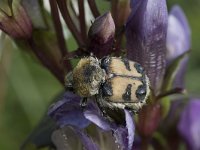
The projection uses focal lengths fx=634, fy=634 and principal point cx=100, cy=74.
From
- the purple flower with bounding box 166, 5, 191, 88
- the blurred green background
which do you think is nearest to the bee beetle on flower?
the purple flower with bounding box 166, 5, 191, 88

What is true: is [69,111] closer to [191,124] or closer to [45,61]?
[45,61]

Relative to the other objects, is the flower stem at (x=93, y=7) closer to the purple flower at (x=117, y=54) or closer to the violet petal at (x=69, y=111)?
the purple flower at (x=117, y=54)

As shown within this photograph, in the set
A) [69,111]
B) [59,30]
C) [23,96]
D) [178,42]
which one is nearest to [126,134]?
[69,111]

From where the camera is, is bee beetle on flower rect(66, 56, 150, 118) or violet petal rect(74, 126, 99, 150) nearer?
bee beetle on flower rect(66, 56, 150, 118)

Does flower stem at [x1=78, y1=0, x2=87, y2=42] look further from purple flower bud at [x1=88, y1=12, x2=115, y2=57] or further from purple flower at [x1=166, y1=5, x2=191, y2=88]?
purple flower at [x1=166, y1=5, x2=191, y2=88]

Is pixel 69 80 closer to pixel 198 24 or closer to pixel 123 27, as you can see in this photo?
pixel 123 27

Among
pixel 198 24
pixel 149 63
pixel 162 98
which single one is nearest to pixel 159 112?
pixel 162 98
